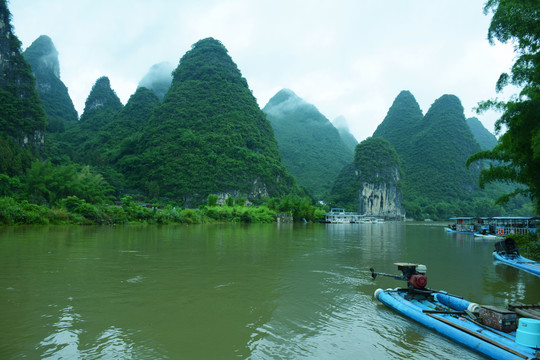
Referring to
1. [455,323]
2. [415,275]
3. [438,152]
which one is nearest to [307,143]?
[438,152]

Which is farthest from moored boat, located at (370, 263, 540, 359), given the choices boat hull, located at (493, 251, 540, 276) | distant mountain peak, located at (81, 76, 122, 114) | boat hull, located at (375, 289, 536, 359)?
distant mountain peak, located at (81, 76, 122, 114)

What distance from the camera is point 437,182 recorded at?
100812 mm

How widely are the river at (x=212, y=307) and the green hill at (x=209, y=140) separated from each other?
4732cm

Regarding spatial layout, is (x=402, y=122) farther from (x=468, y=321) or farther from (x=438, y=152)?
(x=468, y=321)

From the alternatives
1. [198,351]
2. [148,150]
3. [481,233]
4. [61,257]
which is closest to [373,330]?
[198,351]

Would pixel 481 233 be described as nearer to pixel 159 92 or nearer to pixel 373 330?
pixel 373 330

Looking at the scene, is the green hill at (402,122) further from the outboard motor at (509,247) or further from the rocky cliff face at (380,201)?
the outboard motor at (509,247)

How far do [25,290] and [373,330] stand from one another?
→ 19.9ft

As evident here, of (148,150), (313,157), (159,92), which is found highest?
(159,92)

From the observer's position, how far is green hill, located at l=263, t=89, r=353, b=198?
11150 centimetres

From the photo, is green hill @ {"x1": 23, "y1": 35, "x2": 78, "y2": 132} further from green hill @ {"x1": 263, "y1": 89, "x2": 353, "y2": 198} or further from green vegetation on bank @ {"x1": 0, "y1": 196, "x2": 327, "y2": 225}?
green vegetation on bank @ {"x1": 0, "y1": 196, "x2": 327, "y2": 225}

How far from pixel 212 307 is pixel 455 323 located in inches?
140

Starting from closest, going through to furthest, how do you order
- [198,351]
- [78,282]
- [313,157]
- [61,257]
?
[198,351]
[78,282]
[61,257]
[313,157]

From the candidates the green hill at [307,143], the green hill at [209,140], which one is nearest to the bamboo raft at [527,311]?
the green hill at [209,140]
